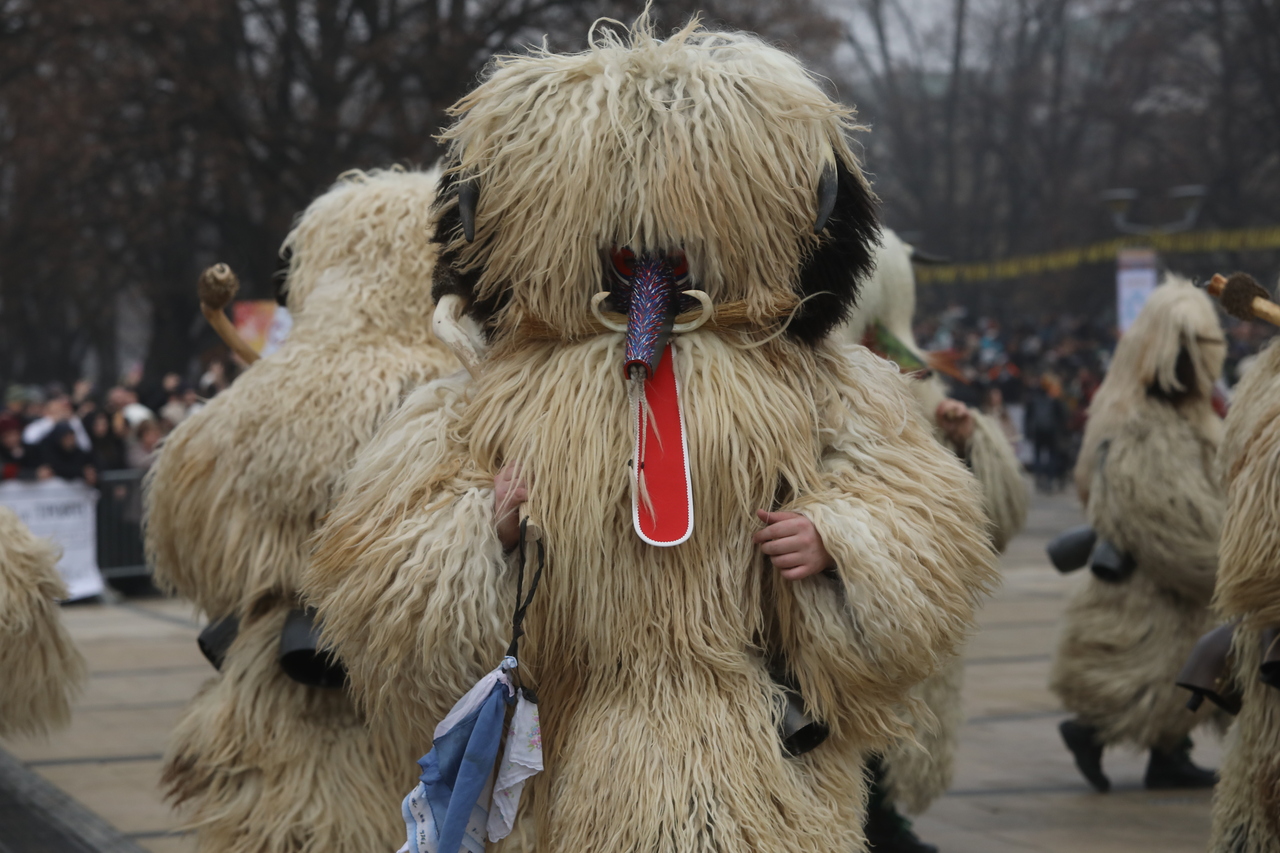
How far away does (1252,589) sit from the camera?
322cm

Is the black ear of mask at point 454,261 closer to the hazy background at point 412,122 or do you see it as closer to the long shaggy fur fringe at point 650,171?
the long shaggy fur fringe at point 650,171

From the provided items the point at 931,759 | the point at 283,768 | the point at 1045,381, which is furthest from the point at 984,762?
the point at 1045,381

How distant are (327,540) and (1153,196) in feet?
92.2

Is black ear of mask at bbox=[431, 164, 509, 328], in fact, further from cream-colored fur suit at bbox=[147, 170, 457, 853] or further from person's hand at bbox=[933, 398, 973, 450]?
person's hand at bbox=[933, 398, 973, 450]

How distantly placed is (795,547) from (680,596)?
0.23m

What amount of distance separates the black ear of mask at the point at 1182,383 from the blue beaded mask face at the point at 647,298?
3287 millimetres

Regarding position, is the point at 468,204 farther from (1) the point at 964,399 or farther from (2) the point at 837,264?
(1) the point at 964,399

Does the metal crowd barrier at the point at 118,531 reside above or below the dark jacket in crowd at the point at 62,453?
below

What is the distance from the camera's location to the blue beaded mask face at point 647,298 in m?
2.73

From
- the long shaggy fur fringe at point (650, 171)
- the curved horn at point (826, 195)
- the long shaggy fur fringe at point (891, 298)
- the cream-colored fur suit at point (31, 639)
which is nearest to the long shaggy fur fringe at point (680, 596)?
the long shaggy fur fringe at point (650, 171)

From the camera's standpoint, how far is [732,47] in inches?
115

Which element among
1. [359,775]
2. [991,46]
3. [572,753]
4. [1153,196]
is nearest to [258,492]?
[359,775]

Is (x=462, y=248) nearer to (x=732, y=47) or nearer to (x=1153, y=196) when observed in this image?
(x=732, y=47)

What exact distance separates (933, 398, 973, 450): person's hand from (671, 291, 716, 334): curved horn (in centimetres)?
223
